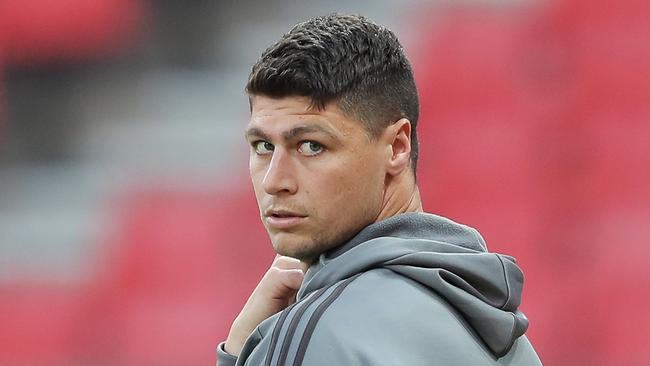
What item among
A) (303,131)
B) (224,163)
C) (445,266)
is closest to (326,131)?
(303,131)

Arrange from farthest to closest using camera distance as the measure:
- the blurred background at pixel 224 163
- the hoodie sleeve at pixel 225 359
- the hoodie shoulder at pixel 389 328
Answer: the blurred background at pixel 224 163, the hoodie sleeve at pixel 225 359, the hoodie shoulder at pixel 389 328

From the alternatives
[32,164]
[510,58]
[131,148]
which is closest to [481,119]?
[510,58]

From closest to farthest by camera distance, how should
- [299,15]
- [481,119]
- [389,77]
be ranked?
[389,77] → [481,119] → [299,15]

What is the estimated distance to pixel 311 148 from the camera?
87 centimetres

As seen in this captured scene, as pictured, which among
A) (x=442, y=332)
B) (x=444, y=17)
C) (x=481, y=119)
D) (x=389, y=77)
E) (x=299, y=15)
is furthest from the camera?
(x=299, y=15)

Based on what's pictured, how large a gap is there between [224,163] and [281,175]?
196 cm

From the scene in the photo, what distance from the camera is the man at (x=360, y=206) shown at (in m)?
0.81

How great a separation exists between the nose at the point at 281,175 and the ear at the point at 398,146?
73 millimetres

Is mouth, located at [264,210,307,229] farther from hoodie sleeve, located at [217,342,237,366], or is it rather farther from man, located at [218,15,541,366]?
hoodie sleeve, located at [217,342,237,366]

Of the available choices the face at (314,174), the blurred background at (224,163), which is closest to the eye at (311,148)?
the face at (314,174)

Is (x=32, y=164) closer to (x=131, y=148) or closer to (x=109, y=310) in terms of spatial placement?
(x=131, y=148)

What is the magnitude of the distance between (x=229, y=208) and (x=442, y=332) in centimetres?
192

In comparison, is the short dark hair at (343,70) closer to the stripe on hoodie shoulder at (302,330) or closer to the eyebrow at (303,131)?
the eyebrow at (303,131)

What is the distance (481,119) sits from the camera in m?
2.61
